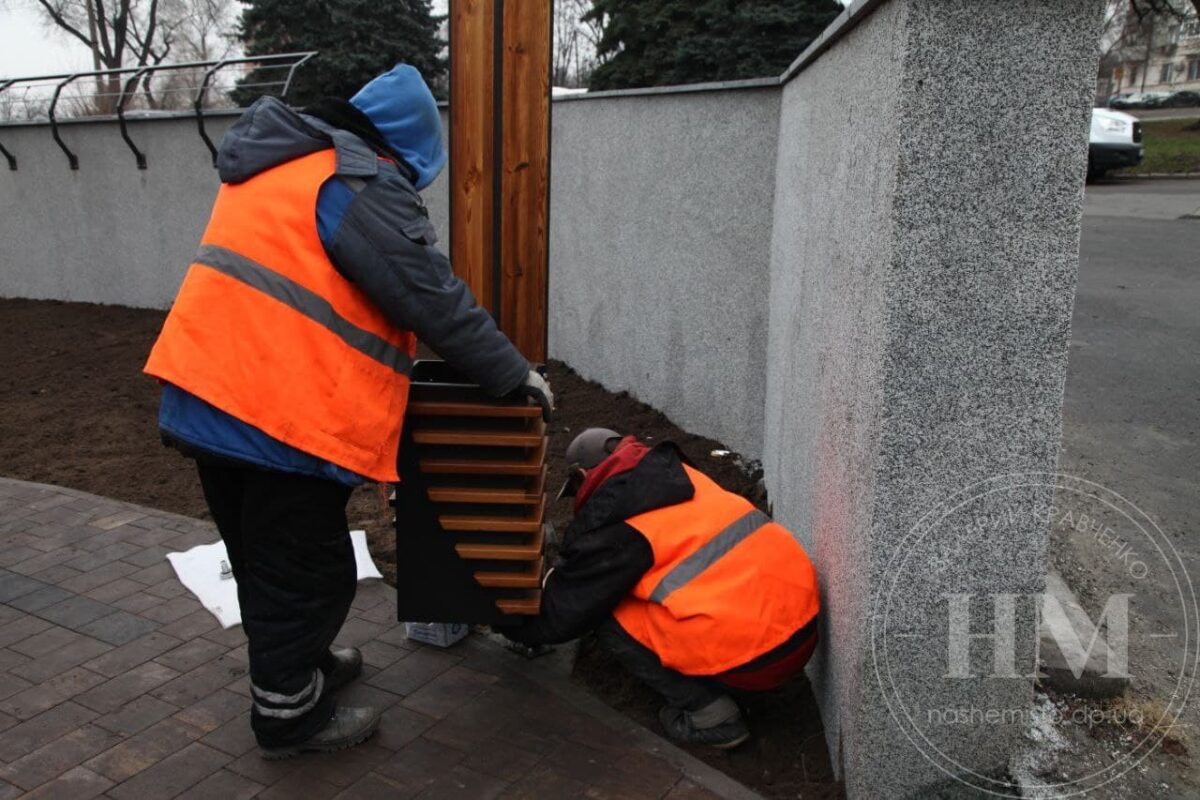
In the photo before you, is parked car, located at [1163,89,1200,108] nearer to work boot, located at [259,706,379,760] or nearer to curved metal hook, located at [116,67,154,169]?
curved metal hook, located at [116,67,154,169]

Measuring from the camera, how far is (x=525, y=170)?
3.66 m

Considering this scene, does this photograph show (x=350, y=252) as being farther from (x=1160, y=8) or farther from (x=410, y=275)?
(x=1160, y=8)

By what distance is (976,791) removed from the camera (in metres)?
2.61

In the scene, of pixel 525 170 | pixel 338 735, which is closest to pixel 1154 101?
pixel 525 170

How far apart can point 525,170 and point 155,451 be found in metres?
3.49

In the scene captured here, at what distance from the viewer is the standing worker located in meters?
2.59

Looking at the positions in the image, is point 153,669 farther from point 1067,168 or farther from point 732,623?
point 1067,168

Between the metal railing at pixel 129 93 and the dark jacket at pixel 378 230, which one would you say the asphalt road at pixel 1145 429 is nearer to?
the dark jacket at pixel 378 230

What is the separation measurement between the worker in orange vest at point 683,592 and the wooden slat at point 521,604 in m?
0.03

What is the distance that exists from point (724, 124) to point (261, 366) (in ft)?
11.4

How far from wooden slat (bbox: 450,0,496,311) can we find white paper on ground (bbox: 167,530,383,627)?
46.8 inches

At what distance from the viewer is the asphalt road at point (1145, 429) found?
10.6 feet

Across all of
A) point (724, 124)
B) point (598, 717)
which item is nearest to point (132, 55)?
point (724, 124)

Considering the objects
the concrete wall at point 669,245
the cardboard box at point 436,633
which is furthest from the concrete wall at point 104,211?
the cardboard box at point 436,633
